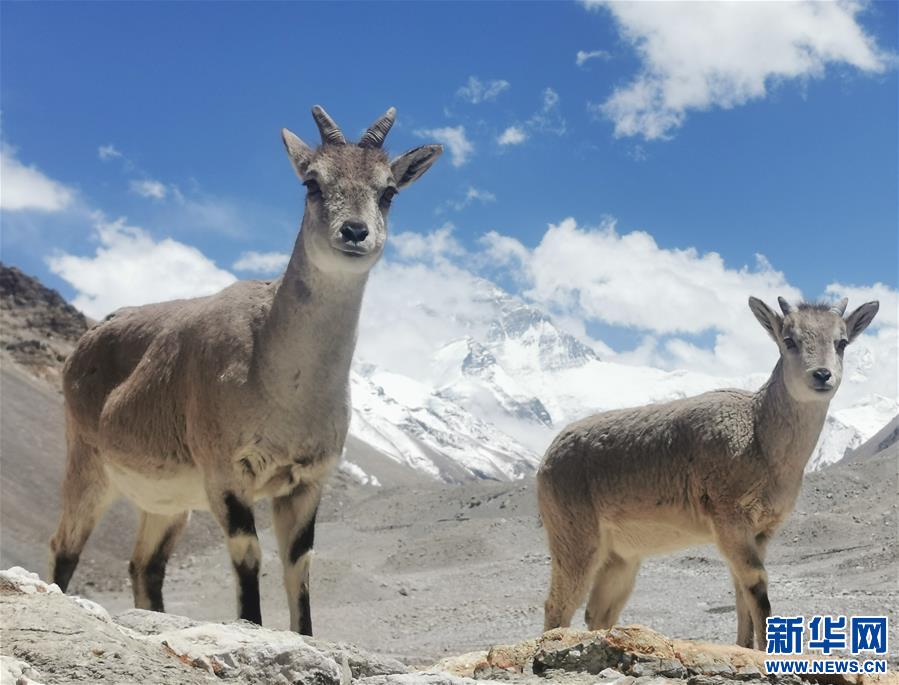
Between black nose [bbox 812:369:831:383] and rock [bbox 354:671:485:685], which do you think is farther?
black nose [bbox 812:369:831:383]

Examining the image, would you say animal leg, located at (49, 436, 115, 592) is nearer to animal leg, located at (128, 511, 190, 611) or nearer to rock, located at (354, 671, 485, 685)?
animal leg, located at (128, 511, 190, 611)

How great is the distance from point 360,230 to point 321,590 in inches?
967

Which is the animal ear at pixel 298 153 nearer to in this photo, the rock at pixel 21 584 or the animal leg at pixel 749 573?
the rock at pixel 21 584

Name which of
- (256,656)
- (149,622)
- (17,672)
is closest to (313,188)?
(149,622)

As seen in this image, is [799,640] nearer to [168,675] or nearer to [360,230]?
[360,230]

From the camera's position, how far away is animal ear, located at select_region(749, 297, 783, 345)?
1359 cm

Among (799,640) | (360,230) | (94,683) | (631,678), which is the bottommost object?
(94,683)

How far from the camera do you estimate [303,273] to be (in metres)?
9.85

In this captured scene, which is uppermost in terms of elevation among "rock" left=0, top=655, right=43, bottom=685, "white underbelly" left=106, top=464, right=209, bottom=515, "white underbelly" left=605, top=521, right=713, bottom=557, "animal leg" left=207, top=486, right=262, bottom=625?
"white underbelly" left=605, top=521, right=713, bottom=557

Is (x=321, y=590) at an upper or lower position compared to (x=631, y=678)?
upper

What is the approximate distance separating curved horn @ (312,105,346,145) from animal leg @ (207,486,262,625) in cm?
353

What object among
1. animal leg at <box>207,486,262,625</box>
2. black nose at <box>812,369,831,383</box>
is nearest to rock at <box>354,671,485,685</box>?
animal leg at <box>207,486,262,625</box>

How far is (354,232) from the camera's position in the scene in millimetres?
9094

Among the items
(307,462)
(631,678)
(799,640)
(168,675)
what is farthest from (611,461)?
(168,675)
